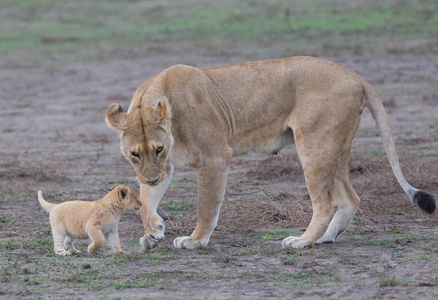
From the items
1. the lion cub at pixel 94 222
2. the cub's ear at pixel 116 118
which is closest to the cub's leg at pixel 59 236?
the lion cub at pixel 94 222

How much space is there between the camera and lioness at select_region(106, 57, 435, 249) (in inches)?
219

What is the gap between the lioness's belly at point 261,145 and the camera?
596 cm

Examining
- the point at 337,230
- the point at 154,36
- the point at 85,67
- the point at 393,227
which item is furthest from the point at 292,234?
the point at 154,36

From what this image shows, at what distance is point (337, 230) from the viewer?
5859 mm

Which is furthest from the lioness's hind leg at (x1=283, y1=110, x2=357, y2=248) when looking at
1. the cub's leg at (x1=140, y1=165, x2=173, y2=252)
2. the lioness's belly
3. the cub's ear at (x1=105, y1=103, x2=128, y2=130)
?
the cub's ear at (x1=105, y1=103, x2=128, y2=130)

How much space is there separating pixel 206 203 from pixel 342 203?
1.01 m

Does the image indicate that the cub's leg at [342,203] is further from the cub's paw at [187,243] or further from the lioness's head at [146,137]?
the lioness's head at [146,137]

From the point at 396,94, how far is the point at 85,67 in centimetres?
651

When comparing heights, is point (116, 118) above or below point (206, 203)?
above

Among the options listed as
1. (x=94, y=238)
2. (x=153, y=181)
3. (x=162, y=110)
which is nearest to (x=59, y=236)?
(x=94, y=238)

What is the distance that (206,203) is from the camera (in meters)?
5.68

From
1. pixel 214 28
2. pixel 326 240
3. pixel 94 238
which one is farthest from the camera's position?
pixel 214 28

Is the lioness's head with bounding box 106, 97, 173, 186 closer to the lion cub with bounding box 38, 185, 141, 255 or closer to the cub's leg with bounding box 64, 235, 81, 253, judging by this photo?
the lion cub with bounding box 38, 185, 141, 255

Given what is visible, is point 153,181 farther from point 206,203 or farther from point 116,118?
point 206,203
